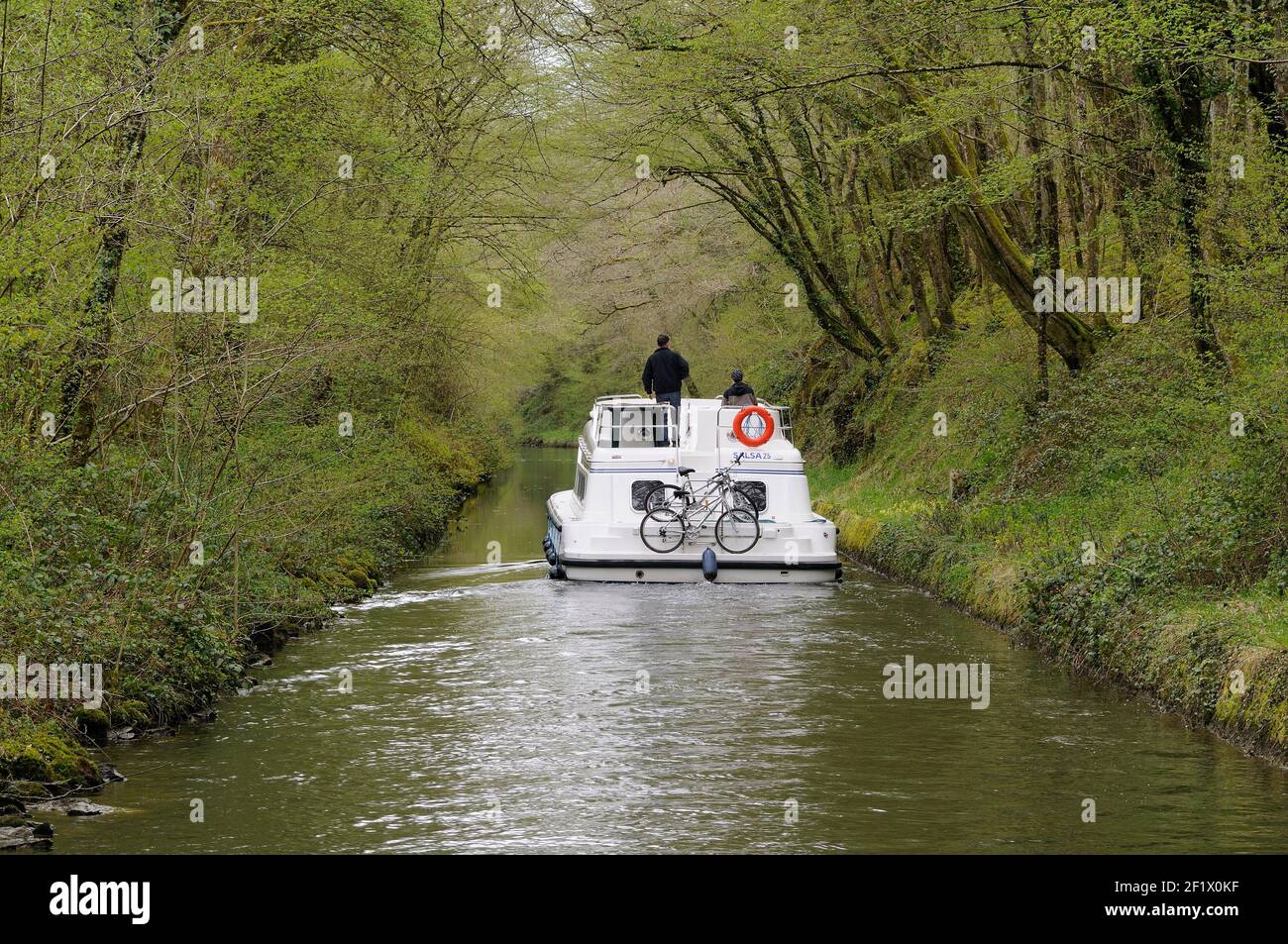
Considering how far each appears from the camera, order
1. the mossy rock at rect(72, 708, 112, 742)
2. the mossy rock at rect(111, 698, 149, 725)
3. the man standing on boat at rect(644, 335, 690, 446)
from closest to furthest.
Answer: the mossy rock at rect(72, 708, 112, 742) → the mossy rock at rect(111, 698, 149, 725) → the man standing on boat at rect(644, 335, 690, 446)

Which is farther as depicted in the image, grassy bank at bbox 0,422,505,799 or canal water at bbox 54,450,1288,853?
grassy bank at bbox 0,422,505,799

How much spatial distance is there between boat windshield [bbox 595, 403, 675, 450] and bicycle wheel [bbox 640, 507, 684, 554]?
2.02 m

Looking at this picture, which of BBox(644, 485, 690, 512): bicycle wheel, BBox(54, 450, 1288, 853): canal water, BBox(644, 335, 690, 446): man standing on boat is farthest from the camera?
BBox(644, 335, 690, 446): man standing on boat

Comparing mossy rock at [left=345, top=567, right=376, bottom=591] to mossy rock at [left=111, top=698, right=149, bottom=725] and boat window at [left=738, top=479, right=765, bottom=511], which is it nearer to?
boat window at [left=738, top=479, right=765, bottom=511]

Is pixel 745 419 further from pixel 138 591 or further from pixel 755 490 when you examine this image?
pixel 138 591

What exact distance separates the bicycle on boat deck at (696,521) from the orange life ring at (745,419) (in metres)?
1.33

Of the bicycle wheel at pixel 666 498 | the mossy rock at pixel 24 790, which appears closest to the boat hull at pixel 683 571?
the bicycle wheel at pixel 666 498

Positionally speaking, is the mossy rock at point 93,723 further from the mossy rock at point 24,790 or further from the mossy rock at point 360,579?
the mossy rock at point 360,579

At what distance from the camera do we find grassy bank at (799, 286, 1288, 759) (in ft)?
39.4

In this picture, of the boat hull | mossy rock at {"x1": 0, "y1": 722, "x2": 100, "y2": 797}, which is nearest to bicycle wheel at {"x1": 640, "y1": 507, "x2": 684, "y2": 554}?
the boat hull

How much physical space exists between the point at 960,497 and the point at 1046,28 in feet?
25.5

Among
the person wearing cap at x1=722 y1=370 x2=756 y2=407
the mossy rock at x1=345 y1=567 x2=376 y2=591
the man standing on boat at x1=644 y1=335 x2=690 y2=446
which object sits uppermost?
the man standing on boat at x1=644 y1=335 x2=690 y2=446

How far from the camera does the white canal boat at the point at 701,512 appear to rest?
65.9 feet

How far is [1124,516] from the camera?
1617 centimetres
